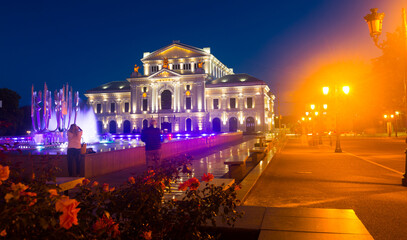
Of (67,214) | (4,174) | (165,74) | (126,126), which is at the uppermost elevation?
(165,74)

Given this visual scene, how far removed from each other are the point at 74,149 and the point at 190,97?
203 ft

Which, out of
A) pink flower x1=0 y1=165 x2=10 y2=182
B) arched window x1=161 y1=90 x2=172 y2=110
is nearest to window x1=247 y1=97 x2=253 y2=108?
arched window x1=161 y1=90 x2=172 y2=110

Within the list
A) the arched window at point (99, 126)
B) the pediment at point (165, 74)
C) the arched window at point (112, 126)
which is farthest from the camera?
the arched window at point (99, 126)

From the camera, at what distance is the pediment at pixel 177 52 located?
243 ft

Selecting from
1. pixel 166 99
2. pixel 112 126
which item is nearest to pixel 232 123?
pixel 166 99

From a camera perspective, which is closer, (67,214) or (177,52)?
(67,214)

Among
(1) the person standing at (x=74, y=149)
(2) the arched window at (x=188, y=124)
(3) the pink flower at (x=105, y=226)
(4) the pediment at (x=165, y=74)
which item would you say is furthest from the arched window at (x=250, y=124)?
(3) the pink flower at (x=105, y=226)

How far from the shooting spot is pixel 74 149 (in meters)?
10.9

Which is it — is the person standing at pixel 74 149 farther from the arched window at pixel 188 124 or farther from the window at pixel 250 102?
the window at pixel 250 102

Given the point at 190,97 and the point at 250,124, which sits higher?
the point at 190,97

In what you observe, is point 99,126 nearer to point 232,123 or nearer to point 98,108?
point 98,108

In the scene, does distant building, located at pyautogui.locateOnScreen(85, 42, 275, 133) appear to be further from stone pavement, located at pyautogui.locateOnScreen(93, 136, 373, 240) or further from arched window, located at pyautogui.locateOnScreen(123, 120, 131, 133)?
stone pavement, located at pyautogui.locateOnScreen(93, 136, 373, 240)

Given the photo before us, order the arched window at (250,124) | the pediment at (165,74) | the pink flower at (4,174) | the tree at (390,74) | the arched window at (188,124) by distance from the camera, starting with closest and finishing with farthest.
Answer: the pink flower at (4,174) < the tree at (390,74) < the pediment at (165,74) < the arched window at (250,124) < the arched window at (188,124)

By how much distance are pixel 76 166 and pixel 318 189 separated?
24.0 feet
